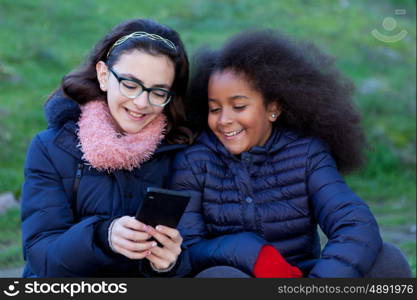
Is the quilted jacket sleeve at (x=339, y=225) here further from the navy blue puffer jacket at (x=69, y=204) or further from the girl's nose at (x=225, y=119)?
the navy blue puffer jacket at (x=69, y=204)

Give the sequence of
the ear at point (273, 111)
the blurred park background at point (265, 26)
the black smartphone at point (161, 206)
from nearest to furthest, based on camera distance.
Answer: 1. the black smartphone at point (161, 206)
2. the ear at point (273, 111)
3. the blurred park background at point (265, 26)

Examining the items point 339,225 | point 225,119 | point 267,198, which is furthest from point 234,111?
Result: point 339,225

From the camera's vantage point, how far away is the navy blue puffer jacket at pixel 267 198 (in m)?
2.96

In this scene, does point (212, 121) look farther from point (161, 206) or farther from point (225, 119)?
point (161, 206)

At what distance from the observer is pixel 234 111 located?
10.4 ft

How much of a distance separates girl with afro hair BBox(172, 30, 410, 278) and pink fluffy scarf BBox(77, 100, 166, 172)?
0.22 meters

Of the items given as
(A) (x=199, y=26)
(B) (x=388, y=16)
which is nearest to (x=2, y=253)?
(A) (x=199, y=26)

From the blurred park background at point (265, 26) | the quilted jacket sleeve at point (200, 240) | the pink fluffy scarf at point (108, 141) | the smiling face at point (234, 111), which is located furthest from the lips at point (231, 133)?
the blurred park background at point (265, 26)

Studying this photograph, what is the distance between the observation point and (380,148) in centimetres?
698

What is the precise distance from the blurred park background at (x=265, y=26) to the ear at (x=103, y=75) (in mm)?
1993

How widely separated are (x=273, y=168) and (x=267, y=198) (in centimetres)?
14

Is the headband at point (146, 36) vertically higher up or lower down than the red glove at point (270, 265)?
higher up

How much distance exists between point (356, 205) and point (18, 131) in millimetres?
4010

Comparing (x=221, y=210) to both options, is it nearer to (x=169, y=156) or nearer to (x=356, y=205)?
(x=169, y=156)
